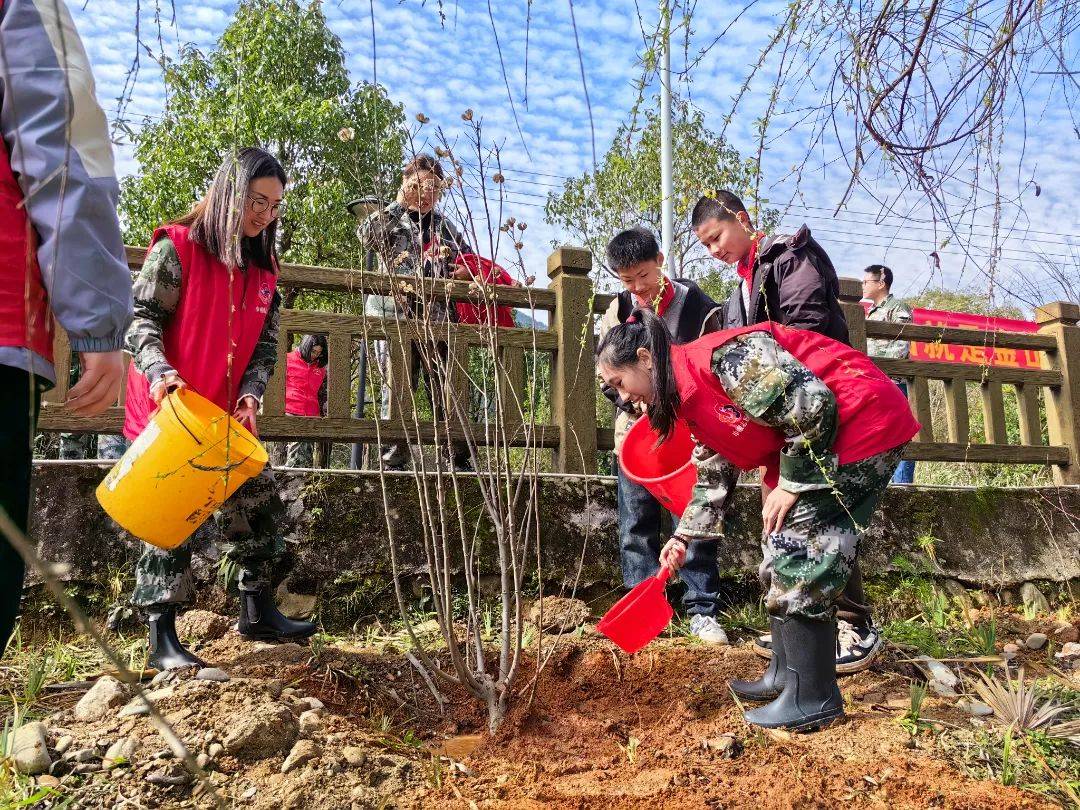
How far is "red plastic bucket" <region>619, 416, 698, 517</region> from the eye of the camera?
2.98 meters

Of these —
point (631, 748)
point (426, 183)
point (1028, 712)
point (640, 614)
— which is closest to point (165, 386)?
point (426, 183)

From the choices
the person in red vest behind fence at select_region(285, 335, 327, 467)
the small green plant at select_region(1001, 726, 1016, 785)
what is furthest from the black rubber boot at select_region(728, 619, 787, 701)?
the person in red vest behind fence at select_region(285, 335, 327, 467)

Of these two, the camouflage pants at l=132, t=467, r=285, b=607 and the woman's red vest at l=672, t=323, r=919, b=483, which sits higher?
the woman's red vest at l=672, t=323, r=919, b=483

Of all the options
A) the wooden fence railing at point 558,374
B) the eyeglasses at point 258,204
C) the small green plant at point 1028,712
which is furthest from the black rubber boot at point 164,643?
the small green plant at point 1028,712

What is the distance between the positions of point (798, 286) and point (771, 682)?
1.44 m

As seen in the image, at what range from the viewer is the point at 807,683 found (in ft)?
8.20

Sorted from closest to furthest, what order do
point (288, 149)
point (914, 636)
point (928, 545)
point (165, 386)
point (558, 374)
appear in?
point (165, 386)
point (914, 636)
point (558, 374)
point (928, 545)
point (288, 149)

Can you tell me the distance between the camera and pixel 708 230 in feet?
10.5

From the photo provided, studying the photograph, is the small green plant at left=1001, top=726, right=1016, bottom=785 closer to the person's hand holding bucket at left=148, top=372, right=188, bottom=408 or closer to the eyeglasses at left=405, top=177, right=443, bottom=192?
the eyeglasses at left=405, top=177, right=443, bottom=192

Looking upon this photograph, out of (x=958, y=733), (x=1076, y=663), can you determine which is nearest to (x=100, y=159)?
(x=958, y=733)

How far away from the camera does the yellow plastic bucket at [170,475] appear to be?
235 cm

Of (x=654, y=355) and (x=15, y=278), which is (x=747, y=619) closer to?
(x=654, y=355)

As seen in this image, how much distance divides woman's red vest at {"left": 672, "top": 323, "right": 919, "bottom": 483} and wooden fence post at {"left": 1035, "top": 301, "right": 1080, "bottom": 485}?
3.93 metres

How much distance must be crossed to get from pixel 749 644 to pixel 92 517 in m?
2.83
